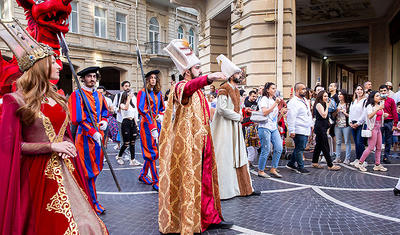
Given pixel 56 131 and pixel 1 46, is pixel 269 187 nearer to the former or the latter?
pixel 56 131

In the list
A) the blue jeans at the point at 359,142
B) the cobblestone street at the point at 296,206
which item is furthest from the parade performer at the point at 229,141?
the blue jeans at the point at 359,142

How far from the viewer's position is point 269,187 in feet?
20.6

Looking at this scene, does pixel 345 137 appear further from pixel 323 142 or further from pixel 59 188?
pixel 59 188

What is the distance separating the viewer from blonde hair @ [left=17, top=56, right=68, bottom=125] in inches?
98.5

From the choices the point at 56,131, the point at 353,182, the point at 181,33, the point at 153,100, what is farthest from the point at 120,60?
the point at 56,131

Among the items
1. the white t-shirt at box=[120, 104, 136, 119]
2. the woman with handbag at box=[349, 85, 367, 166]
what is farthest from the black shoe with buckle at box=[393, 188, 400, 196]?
the white t-shirt at box=[120, 104, 136, 119]

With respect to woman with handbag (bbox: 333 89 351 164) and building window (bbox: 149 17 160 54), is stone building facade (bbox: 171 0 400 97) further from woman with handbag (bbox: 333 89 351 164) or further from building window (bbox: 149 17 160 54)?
building window (bbox: 149 17 160 54)

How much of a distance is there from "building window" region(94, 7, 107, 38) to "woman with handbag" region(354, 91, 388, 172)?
2256cm

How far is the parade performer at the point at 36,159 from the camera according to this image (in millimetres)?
2406

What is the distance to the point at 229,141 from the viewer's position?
556cm

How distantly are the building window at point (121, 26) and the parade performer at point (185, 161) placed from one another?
81.2ft

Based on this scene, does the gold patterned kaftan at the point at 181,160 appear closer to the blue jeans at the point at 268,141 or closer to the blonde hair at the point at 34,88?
the blonde hair at the point at 34,88

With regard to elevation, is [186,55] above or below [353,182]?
above

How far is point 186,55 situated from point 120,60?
24.2m
